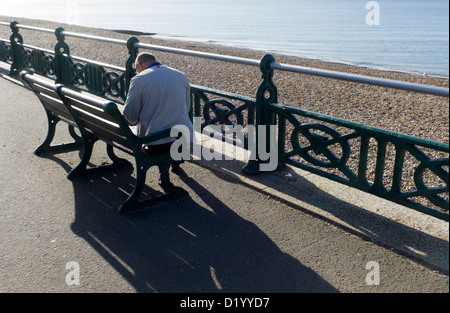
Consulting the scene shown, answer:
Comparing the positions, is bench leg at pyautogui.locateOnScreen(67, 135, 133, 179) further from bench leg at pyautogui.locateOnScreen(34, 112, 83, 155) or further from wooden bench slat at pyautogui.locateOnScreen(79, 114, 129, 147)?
bench leg at pyautogui.locateOnScreen(34, 112, 83, 155)

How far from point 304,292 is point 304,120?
7.12 metres

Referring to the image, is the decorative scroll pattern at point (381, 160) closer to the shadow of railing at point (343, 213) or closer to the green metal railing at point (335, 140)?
the green metal railing at point (335, 140)

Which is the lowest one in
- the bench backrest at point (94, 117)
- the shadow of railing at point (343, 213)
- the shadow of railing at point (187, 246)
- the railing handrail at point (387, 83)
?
the shadow of railing at point (187, 246)

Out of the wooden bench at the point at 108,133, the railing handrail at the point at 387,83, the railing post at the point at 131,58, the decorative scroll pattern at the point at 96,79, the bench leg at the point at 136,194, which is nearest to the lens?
the railing handrail at the point at 387,83

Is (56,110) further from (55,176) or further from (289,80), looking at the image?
(289,80)

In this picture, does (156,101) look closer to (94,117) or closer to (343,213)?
(94,117)

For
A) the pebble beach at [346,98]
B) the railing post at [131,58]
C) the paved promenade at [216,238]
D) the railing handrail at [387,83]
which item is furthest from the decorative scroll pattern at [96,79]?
the pebble beach at [346,98]

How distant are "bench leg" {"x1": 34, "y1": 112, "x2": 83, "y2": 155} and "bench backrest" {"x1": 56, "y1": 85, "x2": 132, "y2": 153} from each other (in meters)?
1.11

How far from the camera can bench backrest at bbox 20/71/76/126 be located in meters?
5.71

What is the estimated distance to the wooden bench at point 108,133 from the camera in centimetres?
470

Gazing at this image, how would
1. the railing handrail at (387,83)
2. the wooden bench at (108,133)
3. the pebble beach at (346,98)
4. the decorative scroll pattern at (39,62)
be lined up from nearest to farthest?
1. the railing handrail at (387,83)
2. the wooden bench at (108,133)
3. the decorative scroll pattern at (39,62)
4. the pebble beach at (346,98)

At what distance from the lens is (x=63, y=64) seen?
9.91m

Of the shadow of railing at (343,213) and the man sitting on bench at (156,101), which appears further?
the man sitting on bench at (156,101)

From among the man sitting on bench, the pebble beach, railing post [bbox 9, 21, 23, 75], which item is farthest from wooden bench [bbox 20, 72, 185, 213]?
railing post [bbox 9, 21, 23, 75]
